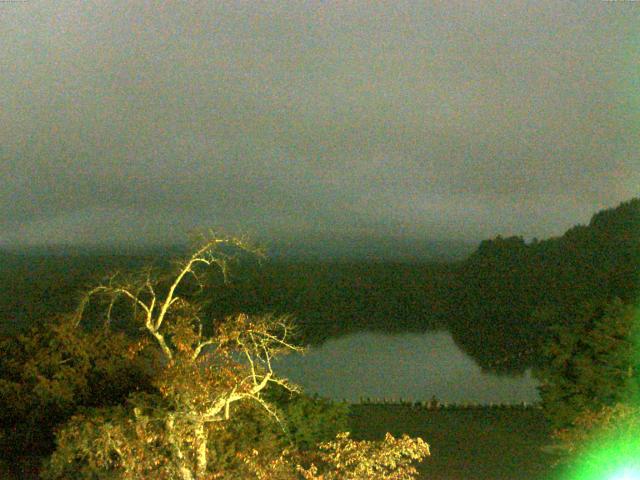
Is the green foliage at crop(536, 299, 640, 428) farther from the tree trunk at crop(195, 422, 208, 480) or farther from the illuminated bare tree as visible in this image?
the tree trunk at crop(195, 422, 208, 480)

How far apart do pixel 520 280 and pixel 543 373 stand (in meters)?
34.9

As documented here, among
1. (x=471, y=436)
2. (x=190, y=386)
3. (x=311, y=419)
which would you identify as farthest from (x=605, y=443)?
(x=190, y=386)

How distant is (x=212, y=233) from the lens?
30.5ft

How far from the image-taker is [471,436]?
14273 mm

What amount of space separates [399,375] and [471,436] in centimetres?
1359

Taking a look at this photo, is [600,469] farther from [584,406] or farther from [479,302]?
[479,302]

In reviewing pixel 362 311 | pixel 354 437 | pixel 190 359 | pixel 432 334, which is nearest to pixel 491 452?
pixel 354 437

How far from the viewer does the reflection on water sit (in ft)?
76.9

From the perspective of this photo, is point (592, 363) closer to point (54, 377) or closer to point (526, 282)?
point (54, 377)

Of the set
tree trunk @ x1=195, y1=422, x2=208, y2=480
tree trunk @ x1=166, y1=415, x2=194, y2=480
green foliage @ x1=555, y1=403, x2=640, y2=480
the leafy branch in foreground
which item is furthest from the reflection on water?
tree trunk @ x1=166, y1=415, x2=194, y2=480

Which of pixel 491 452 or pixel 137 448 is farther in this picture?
pixel 491 452

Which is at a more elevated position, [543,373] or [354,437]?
[543,373]

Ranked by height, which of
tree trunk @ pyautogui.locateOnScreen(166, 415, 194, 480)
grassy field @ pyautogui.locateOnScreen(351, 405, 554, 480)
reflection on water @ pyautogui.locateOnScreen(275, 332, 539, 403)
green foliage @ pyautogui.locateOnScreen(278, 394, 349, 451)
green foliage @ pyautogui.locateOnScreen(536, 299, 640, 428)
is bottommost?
reflection on water @ pyautogui.locateOnScreen(275, 332, 539, 403)

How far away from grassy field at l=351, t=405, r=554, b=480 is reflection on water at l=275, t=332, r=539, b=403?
15.1 feet
